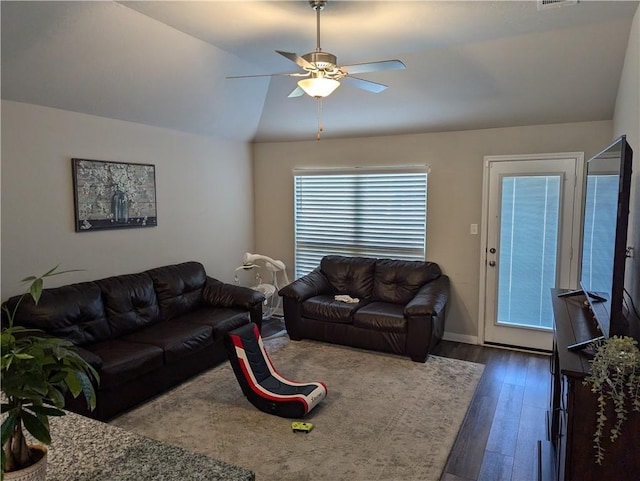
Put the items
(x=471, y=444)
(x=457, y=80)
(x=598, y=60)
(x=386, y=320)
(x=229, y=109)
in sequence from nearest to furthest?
(x=471, y=444) → (x=598, y=60) → (x=457, y=80) → (x=386, y=320) → (x=229, y=109)

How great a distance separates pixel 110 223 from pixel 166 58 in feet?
5.10

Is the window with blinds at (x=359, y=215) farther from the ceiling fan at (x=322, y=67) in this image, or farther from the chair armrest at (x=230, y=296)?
the ceiling fan at (x=322, y=67)

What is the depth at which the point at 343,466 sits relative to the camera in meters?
2.67

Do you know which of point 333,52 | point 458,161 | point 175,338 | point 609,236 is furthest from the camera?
point 458,161

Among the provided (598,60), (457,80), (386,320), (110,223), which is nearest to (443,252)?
(386,320)

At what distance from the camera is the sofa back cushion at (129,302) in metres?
3.74

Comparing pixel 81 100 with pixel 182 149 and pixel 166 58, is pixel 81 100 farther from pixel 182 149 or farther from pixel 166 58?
pixel 182 149

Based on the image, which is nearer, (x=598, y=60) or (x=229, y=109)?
(x=598, y=60)

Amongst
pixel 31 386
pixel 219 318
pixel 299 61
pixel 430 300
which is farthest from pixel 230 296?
pixel 31 386

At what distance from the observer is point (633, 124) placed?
2814mm

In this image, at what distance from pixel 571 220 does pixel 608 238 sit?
2.45 metres

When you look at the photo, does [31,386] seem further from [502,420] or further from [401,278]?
[401,278]

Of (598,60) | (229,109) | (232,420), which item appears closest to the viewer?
(232,420)

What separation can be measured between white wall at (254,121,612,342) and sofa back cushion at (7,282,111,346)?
3093 millimetres
